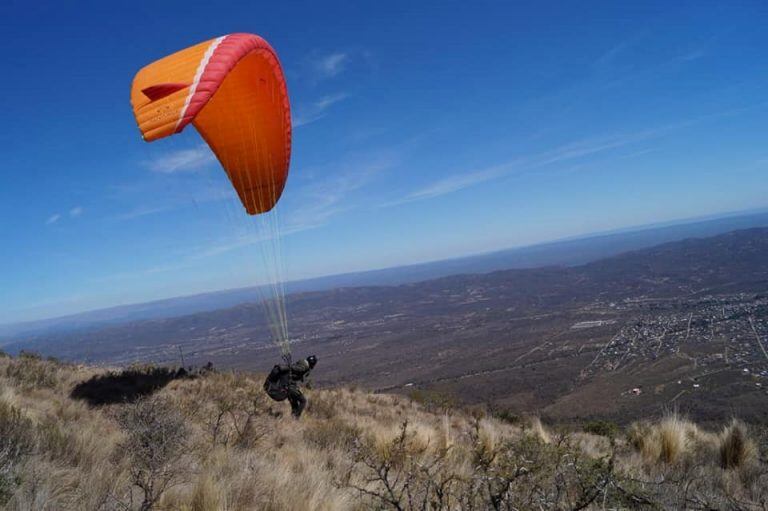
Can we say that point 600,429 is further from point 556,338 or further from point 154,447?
point 556,338

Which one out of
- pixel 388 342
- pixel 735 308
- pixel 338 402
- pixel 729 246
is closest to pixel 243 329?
pixel 388 342

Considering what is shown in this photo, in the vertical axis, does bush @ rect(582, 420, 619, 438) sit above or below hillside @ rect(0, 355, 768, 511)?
below

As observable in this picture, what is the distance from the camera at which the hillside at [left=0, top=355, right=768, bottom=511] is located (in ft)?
9.75

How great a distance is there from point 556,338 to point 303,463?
62.3 meters

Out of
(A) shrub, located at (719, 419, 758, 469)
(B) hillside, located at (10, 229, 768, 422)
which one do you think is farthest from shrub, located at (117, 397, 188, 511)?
(B) hillside, located at (10, 229, 768, 422)

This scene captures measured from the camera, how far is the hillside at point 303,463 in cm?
297

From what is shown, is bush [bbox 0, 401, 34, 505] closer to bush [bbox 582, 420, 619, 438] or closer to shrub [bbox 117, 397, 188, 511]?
shrub [bbox 117, 397, 188, 511]

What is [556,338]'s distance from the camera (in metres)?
60.8

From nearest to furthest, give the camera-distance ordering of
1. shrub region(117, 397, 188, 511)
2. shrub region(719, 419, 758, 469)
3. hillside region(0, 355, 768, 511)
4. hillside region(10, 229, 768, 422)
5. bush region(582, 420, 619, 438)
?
hillside region(0, 355, 768, 511), shrub region(117, 397, 188, 511), shrub region(719, 419, 758, 469), bush region(582, 420, 619, 438), hillside region(10, 229, 768, 422)

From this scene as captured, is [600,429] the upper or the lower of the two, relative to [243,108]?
lower

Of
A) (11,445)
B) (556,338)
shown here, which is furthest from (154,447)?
(556,338)

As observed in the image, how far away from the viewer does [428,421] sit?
992 cm

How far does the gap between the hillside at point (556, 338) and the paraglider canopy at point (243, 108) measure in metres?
7.88

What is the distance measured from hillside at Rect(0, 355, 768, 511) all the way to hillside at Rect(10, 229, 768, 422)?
281 inches
